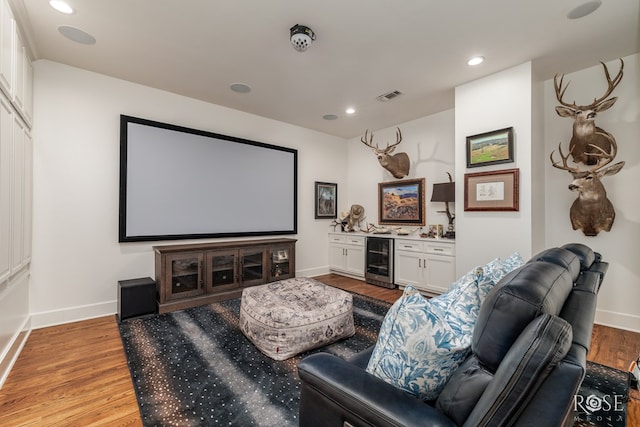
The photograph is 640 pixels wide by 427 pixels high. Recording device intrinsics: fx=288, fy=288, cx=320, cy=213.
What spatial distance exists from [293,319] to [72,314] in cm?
271

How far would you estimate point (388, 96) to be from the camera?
13.0 ft

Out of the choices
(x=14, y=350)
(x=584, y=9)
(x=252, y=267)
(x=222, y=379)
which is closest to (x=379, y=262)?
(x=252, y=267)

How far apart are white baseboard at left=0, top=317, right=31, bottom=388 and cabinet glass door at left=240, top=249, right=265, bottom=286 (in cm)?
222

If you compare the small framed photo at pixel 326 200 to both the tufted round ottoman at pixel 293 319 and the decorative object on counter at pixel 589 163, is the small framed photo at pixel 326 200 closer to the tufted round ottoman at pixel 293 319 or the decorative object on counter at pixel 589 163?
the tufted round ottoman at pixel 293 319

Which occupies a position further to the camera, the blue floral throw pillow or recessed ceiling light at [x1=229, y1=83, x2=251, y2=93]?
recessed ceiling light at [x1=229, y1=83, x2=251, y2=93]

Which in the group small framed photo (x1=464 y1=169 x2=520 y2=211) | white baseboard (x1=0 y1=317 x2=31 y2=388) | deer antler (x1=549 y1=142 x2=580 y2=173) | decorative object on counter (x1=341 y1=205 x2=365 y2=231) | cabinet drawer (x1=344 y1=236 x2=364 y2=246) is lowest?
white baseboard (x1=0 y1=317 x2=31 y2=388)

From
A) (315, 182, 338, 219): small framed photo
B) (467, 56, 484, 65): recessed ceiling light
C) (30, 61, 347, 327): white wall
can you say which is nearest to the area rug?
(30, 61, 347, 327): white wall

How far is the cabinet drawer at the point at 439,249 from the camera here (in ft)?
12.9

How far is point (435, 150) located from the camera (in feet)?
15.3

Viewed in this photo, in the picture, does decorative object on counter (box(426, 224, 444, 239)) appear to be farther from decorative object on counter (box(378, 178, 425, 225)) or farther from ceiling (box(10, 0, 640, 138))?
ceiling (box(10, 0, 640, 138))

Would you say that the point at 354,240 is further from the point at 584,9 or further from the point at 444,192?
the point at 584,9

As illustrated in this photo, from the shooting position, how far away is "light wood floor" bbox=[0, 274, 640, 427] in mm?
1758

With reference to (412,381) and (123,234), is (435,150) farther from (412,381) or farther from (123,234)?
(123,234)

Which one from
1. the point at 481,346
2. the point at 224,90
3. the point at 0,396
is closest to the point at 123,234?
the point at 0,396
